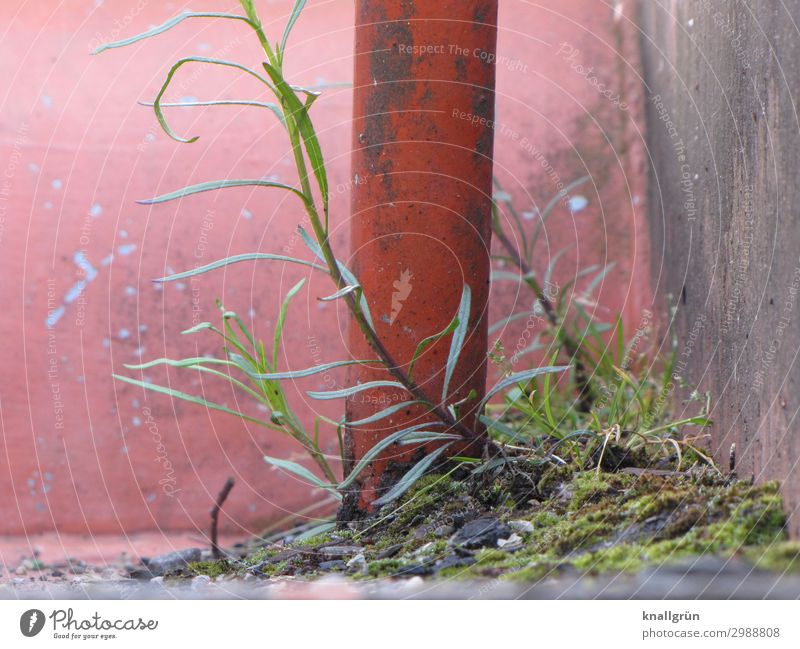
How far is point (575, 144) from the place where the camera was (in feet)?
4.47

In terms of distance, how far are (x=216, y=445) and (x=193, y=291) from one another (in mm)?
232

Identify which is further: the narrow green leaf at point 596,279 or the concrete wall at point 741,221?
the narrow green leaf at point 596,279

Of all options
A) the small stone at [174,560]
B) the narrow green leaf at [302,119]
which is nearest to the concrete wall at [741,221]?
the narrow green leaf at [302,119]

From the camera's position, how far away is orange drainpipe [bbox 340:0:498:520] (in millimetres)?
729

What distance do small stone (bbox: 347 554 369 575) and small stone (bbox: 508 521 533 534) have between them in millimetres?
116

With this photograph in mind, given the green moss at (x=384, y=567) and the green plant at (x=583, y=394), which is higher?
the green plant at (x=583, y=394)

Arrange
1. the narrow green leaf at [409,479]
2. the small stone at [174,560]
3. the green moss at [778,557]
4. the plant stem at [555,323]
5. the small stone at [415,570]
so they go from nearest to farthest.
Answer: the green moss at [778,557]
the small stone at [415,570]
the narrow green leaf at [409,479]
the small stone at [174,560]
the plant stem at [555,323]

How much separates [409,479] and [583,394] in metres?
0.52

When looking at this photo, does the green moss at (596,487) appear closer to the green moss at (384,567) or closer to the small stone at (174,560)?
the green moss at (384,567)

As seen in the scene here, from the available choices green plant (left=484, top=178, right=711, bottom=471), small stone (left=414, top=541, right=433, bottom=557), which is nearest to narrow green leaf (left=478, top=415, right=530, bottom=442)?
green plant (left=484, top=178, right=711, bottom=471)

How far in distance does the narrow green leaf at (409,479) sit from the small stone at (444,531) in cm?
4

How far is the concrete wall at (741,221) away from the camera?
20.9 inches

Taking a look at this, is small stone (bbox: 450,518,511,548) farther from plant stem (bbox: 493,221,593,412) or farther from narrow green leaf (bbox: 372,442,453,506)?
plant stem (bbox: 493,221,593,412)

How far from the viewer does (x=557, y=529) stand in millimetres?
613
